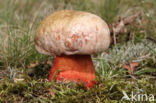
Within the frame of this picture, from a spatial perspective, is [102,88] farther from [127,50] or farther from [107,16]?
[107,16]

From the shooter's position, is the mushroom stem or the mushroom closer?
the mushroom

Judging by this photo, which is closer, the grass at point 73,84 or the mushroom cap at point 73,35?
the mushroom cap at point 73,35

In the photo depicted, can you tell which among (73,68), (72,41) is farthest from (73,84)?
(72,41)

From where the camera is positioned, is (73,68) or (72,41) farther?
(73,68)

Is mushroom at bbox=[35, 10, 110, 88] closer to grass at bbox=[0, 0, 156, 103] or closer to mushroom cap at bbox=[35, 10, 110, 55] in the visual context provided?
mushroom cap at bbox=[35, 10, 110, 55]

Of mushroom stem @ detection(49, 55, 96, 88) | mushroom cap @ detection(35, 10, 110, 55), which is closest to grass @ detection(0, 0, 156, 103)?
mushroom stem @ detection(49, 55, 96, 88)

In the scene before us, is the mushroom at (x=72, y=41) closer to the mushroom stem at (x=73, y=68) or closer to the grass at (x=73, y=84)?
the mushroom stem at (x=73, y=68)

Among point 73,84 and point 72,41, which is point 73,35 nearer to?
point 72,41

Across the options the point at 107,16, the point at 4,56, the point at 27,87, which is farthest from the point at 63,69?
the point at 107,16

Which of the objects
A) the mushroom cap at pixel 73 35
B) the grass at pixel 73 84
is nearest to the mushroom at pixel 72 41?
the mushroom cap at pixel 73 35
